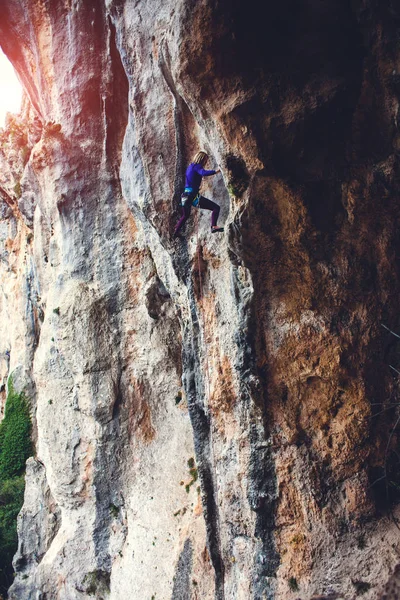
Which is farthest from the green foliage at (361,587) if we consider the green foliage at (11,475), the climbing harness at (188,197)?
the green foliage at (11,475)

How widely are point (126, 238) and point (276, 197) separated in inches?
232

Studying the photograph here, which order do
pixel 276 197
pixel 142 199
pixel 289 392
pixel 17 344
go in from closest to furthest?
1. pixel 276 197
2. pixel 289 392
3. pixel 142 199
4. pixel 17 344

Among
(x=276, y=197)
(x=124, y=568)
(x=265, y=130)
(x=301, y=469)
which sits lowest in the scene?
(x=124, y=568)

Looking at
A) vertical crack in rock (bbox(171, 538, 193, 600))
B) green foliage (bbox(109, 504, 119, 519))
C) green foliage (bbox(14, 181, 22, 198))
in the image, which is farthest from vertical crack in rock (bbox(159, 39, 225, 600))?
green foliage (bbox(14, 181, 22, 198))

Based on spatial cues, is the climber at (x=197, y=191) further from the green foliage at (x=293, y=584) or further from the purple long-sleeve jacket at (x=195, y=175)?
the green foliage at (x=293, y=584)

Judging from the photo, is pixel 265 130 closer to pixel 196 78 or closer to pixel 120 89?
pixel 196 78

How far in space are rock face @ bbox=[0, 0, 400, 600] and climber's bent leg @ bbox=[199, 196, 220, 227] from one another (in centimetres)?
32

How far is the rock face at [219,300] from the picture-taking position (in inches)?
254

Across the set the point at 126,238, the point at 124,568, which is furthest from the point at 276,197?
the point at 124,568

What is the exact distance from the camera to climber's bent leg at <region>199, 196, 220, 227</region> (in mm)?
8109

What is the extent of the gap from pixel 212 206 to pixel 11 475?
14545 mm

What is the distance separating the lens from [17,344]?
2080 cm

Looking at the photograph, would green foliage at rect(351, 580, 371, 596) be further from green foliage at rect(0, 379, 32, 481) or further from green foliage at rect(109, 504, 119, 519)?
green foliage at rect(0, 379, 32, 481)

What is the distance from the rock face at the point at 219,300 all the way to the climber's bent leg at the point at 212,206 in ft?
1.03
